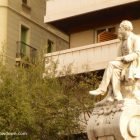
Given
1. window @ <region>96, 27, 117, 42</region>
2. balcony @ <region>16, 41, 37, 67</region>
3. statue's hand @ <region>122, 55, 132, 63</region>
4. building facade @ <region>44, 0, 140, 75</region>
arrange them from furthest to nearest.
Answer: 1. balcony @ <region>16, 41, 37, 67</region>
2. window @ <region>96, 27, 117, 42</region>
3. building facade @ <region>44, 0, 140, 75</region>
4. statue's hand @ <region>122, 55, 132, 63</region>

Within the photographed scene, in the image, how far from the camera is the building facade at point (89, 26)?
36969 mm

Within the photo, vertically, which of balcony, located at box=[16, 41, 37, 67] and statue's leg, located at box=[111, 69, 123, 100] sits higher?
balcony, located at box=[16, 41, 37, 67]

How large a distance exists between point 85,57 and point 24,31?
11.1 metres

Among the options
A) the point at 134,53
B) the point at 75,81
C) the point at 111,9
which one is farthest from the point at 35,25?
the point at 134,53

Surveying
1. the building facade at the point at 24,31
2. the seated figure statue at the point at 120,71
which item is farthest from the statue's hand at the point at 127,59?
the building facade at the point at 24,31

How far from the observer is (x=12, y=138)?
32375 millimetres

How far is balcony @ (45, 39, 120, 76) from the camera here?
3606cm

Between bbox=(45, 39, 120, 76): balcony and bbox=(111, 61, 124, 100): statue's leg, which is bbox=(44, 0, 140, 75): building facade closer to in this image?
bbox=(45, 39, 120, 76): balcony

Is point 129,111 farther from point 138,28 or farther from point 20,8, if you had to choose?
point 20,8

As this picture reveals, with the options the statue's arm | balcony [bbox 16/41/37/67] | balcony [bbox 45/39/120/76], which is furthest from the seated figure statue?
balcony [bbox 16/41/37/67]

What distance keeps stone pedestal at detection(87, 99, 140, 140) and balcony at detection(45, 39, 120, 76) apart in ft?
49.0

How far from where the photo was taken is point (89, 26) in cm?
4141

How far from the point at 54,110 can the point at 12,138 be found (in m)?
1.80

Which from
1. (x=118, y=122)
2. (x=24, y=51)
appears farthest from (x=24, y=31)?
(x=118, y=122)
